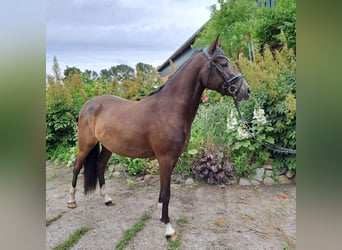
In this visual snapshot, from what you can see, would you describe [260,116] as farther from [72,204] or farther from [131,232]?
[72,204]

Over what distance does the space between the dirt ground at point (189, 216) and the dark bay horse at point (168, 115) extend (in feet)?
0.91

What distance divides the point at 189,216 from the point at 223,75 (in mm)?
1453

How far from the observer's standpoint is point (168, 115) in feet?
6.80

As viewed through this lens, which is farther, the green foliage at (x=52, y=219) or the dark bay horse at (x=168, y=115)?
the green foliage at (x=52, y=219)

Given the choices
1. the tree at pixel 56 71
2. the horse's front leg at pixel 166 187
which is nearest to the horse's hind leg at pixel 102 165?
the horse's front leg at pixel 166 187

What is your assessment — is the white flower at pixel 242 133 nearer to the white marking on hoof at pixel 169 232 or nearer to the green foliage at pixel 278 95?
the green foliage at pixel 278 95

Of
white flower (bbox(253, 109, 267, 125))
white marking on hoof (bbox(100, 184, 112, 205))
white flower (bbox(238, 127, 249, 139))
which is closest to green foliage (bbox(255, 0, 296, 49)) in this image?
white flower (bbox(253, 109, 267, 125))

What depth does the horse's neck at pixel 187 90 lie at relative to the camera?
6.63 feet

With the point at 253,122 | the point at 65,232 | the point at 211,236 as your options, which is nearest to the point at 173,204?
the point at 211,236
